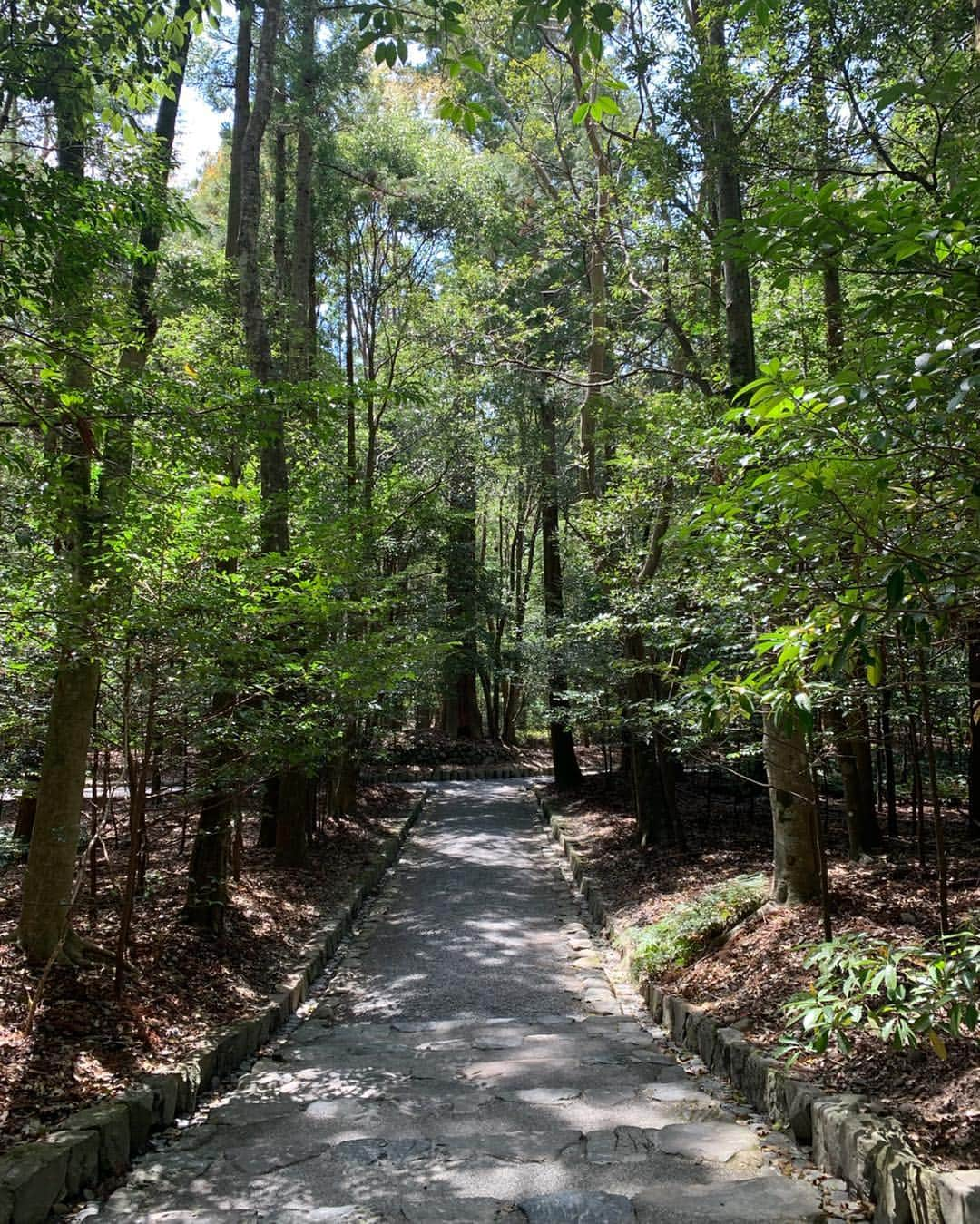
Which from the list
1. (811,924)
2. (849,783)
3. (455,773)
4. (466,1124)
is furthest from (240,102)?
(455,773)

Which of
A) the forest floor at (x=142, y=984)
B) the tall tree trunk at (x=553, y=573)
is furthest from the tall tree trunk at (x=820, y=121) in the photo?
the tall tree trunk at (x=553, y=573)

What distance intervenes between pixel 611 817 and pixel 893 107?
33.0 ft

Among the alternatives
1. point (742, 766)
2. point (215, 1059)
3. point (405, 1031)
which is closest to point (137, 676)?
point (215, 1059)

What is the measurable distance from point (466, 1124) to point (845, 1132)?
65.0 inches

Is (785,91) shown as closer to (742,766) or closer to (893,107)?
(893,107)

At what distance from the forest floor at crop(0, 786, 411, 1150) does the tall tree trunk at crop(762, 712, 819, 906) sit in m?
3.84

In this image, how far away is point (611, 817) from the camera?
1333 cm

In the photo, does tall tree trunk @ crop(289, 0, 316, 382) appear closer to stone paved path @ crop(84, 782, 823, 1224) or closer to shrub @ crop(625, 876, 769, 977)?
stone paved path @ crop(84, 782, 823, 1224)

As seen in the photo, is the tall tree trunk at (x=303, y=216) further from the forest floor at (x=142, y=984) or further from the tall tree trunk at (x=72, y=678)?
the forest floor at (x=142, y=984)

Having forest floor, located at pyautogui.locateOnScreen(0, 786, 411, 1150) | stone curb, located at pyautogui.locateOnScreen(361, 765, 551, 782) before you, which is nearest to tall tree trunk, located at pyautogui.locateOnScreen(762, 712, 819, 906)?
forest floor, located at pyautogui.locateOnScreen(0, 786, 411, 1150)

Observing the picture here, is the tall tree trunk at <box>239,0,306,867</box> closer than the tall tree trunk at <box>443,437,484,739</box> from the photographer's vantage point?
Yes

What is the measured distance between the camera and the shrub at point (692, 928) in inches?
251

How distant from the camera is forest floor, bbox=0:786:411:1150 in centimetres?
389

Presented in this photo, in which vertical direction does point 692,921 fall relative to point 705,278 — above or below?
below
